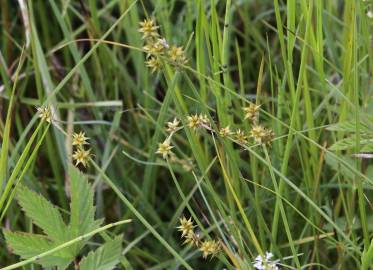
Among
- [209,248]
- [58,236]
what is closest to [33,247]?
[58,236]

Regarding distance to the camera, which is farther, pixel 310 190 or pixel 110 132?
pixel 110 132

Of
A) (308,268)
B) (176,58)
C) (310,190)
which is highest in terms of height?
(176,58)

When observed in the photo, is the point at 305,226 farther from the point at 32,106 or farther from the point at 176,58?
the point at 32,106

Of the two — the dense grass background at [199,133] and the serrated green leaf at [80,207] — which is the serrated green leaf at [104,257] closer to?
the serrated green leaf at [80,207]

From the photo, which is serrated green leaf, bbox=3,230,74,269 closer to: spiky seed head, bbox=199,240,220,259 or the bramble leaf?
the bramble leaf

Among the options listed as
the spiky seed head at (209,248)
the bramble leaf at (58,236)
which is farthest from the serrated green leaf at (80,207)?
the spiky seed head at (209,248)

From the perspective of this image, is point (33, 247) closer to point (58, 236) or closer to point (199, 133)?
point (58, 236)

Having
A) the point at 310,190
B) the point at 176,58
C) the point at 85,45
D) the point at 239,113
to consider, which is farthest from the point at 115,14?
the point at 176,58
